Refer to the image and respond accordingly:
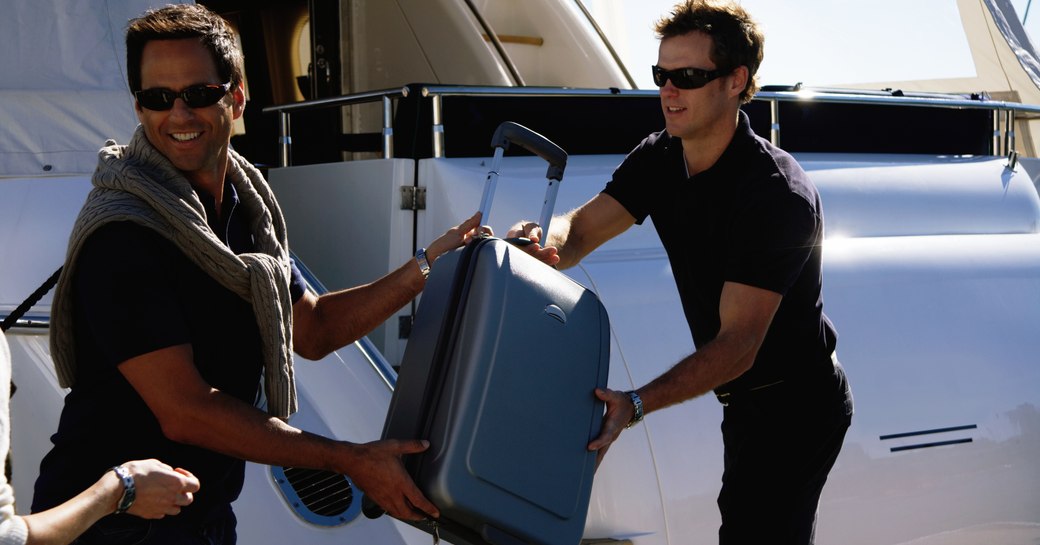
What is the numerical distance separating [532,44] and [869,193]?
1.66 m

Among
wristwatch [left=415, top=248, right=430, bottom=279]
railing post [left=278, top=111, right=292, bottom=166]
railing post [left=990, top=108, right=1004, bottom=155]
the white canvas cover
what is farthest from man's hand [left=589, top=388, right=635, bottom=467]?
railing post [left=990, top=108, right=1004, bottom=155]

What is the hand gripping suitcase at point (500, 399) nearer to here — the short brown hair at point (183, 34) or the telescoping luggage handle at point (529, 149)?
the telescoping luggage handle at point (529, 149)

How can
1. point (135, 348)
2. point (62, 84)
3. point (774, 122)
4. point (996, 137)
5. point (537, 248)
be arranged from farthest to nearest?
point (996, 137), point (774, 122), point (62, 84), point (537, 248), point (135, 348)

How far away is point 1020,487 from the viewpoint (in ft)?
11.4

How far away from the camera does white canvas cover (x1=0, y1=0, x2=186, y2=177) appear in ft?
9.57

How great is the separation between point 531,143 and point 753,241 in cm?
51

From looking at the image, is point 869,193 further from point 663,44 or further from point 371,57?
point 371,57

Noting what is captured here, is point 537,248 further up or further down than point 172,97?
further down

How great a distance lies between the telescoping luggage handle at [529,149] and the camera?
7.76 feet

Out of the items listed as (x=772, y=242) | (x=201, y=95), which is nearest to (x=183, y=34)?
(x=201, y=95)

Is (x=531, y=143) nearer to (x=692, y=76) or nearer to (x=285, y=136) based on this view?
(x=692, y=76)

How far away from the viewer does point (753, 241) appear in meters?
2.47

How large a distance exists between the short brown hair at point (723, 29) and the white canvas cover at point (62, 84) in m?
1.41

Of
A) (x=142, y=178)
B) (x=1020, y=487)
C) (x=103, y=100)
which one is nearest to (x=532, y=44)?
(x=103, y=100)
